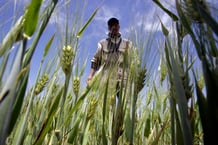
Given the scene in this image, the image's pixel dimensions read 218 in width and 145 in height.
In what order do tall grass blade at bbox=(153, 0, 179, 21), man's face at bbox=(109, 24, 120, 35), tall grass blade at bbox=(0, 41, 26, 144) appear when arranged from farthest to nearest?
man's face at bbox=(109, 24, 120, 35) → tall grass blade at bbox=(153, 0, 179, 21) → tall grass blade at bbox=(0, 41, 26, 144)

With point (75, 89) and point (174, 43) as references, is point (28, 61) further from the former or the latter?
point (75, 89)

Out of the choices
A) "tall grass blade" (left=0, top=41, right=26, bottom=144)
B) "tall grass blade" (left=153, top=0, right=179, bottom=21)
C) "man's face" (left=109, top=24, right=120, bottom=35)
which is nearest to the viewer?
"tall grass blade" (left=0, top=41, right=26, bottom=144)

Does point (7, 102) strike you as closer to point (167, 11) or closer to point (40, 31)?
point (40, 31)

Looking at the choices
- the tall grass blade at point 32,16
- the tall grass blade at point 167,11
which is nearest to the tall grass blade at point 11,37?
the tall grass blade at point 32,16

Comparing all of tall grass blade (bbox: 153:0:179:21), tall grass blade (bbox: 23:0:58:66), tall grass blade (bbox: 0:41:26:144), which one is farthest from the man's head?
tall grass blade (bbox: 0:41:26:144)

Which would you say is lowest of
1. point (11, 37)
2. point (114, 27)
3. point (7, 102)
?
point (7, 102)

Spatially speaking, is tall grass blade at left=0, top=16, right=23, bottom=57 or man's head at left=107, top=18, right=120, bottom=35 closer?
tall grass blade at left=0, top=16, right=23, bottom=57

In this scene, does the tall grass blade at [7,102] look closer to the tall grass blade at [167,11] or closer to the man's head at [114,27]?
the tall grass blade at [167,11]

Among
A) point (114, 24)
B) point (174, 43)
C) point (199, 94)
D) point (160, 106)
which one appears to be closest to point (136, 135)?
point (160, 106)

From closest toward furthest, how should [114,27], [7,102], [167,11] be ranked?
[7,102], [167,11], [114,27]

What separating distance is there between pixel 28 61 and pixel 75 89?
507 millimetres

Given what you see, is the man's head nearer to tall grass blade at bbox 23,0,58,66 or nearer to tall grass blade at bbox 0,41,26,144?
tall grass blade at bbox 23,0,58,66

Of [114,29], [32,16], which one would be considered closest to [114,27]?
[114,29]

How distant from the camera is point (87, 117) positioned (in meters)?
0.91
